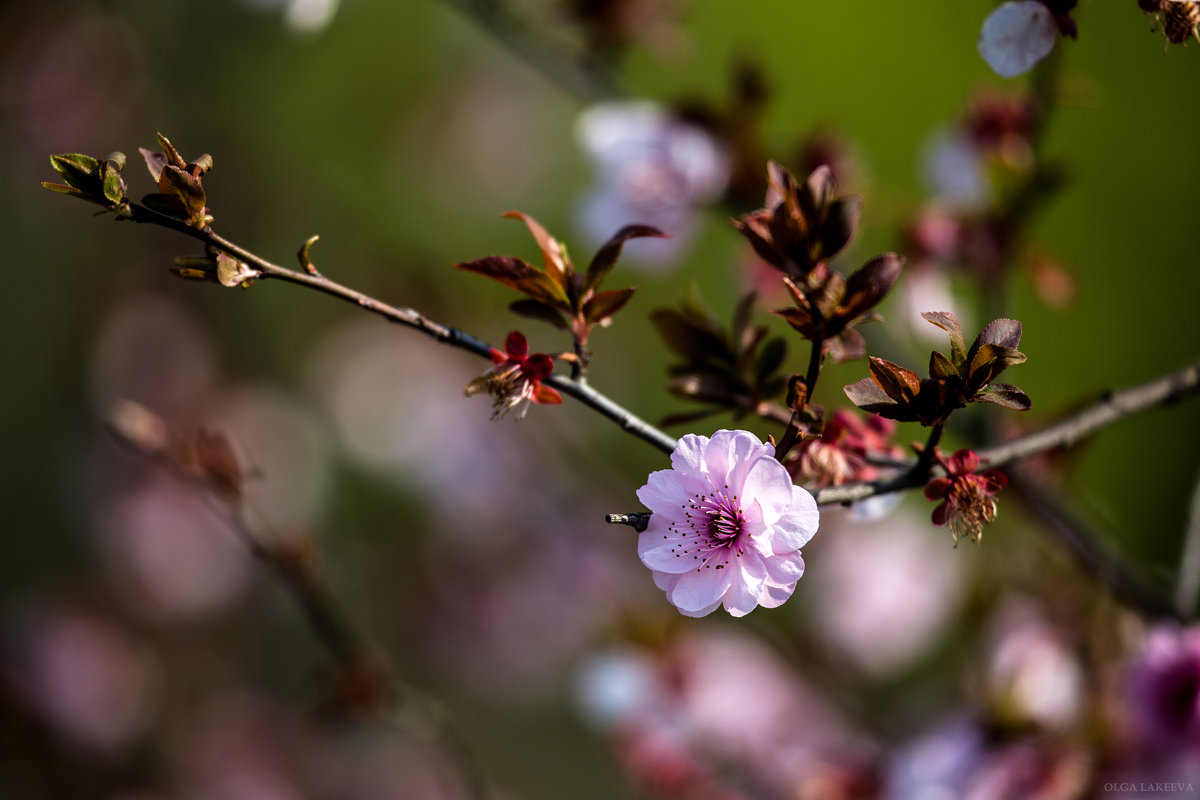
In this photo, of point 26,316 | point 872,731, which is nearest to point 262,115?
point 26,316

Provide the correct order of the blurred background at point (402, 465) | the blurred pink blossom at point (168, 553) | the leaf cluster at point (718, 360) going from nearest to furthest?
the leaf cluster at point (718, 360), the blurred background at point (402, 465), the blurred pink blossom at point (168, 553)

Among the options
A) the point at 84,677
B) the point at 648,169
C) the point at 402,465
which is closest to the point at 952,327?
the point at 648,169

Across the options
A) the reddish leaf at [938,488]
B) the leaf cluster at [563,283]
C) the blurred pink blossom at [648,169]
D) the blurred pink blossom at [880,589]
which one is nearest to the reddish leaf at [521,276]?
the leaf cluster at [563,283]

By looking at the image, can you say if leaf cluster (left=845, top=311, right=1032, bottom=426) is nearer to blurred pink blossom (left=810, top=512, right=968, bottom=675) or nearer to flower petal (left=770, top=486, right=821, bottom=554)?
flower petal (left=770, top=486, right=821, bottom=554)

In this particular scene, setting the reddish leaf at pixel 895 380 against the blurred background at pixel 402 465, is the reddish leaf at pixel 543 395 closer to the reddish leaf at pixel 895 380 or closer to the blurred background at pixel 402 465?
the reddish leaf at pixel 895 380

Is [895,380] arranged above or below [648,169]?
below

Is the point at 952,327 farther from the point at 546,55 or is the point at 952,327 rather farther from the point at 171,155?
the point at 546,55
